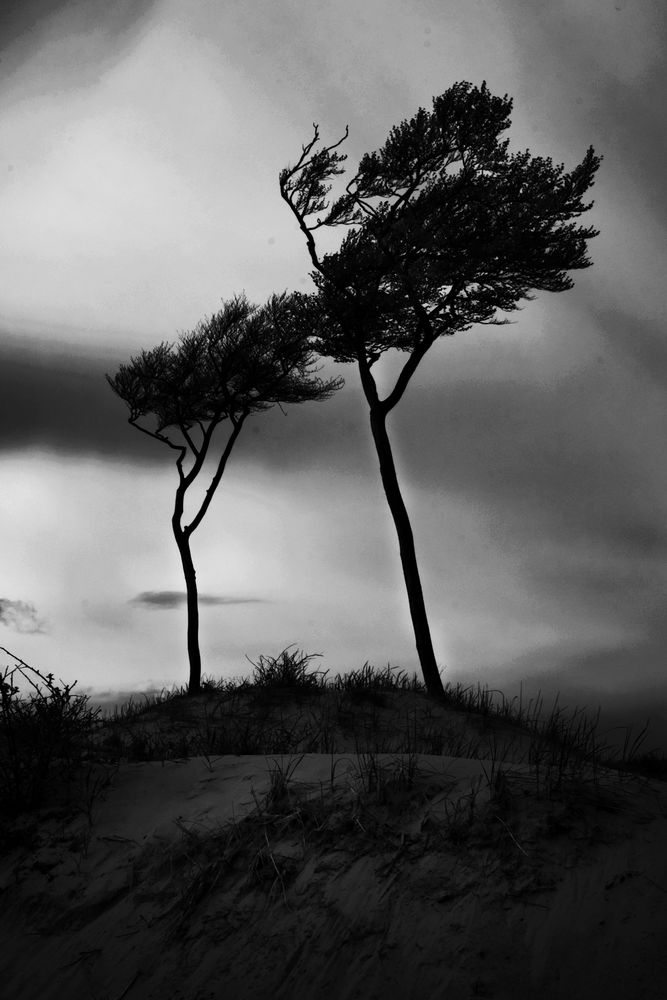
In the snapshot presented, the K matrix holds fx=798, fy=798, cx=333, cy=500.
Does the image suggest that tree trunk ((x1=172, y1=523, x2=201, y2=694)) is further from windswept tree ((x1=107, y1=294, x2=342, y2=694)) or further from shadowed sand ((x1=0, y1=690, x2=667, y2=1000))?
shadowed sand ((x1=0, y1=690, x2=667, y2=1000))

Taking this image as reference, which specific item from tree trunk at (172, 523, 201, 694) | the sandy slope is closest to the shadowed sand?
the sandy slope

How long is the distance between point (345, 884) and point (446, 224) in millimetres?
14848

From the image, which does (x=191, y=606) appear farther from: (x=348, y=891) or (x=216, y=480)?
(x=348, y=891)

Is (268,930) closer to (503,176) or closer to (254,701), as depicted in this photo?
(254,701)

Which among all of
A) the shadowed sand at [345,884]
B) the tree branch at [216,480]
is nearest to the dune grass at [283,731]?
the shadowed sand at [345,884]

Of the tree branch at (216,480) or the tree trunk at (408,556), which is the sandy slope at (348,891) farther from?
the tree branch at (216,480)

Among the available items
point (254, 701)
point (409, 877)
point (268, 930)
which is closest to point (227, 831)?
point (268, 930)

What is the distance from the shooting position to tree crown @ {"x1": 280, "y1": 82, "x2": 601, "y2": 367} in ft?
53.5

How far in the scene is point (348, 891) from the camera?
13.4 feet

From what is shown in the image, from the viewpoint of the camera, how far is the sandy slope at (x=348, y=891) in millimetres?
3598

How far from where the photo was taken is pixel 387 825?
4.45 meters

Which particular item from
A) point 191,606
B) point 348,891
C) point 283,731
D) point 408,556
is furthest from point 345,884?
point 191,606

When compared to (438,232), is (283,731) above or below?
below

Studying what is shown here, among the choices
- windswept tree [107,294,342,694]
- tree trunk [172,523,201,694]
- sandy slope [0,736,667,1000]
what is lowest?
sandy slope [0,736,667,1000]
